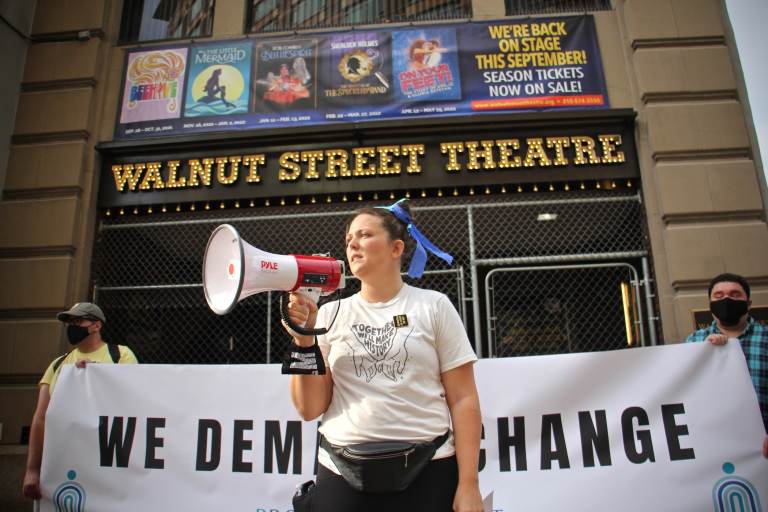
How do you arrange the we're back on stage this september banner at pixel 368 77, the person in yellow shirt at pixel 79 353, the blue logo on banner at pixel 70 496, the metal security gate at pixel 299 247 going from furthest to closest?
the we're back on stage this september banner at pixel 368 77 → the metal security gate at pixel 299 247 → the person in yellow shirt at pixel 79 353 → the blue logo on banner at pixel 70 496

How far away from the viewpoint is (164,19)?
699cm

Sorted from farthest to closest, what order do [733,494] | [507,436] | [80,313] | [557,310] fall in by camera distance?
[557,310]
[80,313]
[507,436]
[733,494]

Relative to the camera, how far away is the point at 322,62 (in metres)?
6.34

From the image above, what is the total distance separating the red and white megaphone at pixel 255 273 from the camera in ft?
5.78

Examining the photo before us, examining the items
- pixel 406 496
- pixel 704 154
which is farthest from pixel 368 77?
pixel 406 496

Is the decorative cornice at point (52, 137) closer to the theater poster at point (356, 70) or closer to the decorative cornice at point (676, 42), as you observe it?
the theater poster at point (356, 70)

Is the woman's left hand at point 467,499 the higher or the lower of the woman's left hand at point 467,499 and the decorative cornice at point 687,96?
the lower

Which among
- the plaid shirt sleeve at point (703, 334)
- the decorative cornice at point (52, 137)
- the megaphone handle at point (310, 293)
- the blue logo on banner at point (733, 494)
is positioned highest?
the decorative cornice at point (52, 137)

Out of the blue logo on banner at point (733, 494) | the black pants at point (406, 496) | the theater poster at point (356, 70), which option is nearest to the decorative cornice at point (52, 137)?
the theater poster at point (356, 70)

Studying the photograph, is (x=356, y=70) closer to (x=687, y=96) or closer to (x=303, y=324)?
(x=687, y=96)

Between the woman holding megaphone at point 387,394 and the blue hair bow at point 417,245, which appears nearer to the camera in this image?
the woman holding megaphone at point 387,394

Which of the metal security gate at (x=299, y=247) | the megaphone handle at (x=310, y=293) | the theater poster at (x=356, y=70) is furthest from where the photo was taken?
the theater poster at (x=356, y=70)

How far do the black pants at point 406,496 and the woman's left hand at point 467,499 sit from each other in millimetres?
41

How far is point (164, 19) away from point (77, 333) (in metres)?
5.19
